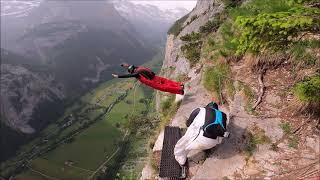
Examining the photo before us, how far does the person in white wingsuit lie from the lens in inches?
389

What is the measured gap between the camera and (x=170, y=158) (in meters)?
11.4

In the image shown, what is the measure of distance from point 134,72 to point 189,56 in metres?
5.71

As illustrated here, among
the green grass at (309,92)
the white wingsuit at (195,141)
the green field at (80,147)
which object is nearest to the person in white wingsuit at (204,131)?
the white wingsuit at (195,141)

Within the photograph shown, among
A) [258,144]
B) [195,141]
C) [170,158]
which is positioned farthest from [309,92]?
[170,158]

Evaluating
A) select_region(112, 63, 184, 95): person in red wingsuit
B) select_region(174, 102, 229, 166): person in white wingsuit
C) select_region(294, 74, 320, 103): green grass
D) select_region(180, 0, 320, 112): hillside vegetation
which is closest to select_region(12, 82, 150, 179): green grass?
select_region(112, 63, 184, 95): person in red wingsuit

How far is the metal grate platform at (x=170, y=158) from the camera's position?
10805 mm

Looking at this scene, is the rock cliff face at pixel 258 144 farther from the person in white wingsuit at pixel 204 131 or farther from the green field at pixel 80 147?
→ the green field at pixel 80 147

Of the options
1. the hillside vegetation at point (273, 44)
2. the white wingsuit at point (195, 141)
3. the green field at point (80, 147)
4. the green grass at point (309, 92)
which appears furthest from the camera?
the green field at point (80, 147)

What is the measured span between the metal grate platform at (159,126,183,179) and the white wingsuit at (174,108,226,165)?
1.03ft

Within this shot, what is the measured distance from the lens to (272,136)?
1059cm

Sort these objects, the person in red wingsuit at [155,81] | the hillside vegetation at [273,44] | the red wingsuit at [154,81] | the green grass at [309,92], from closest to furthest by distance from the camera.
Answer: the hillside vegetation at [273,44] < the green grass at [309,92] < the person in red wingsuit at [155,81] < the red wingsuit at [154,81]

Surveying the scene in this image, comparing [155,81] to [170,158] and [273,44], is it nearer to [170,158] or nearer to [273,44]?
[170,158]

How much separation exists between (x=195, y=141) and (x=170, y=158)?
1.60m

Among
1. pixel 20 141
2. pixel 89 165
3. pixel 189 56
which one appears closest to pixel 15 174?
pixel 89 165
